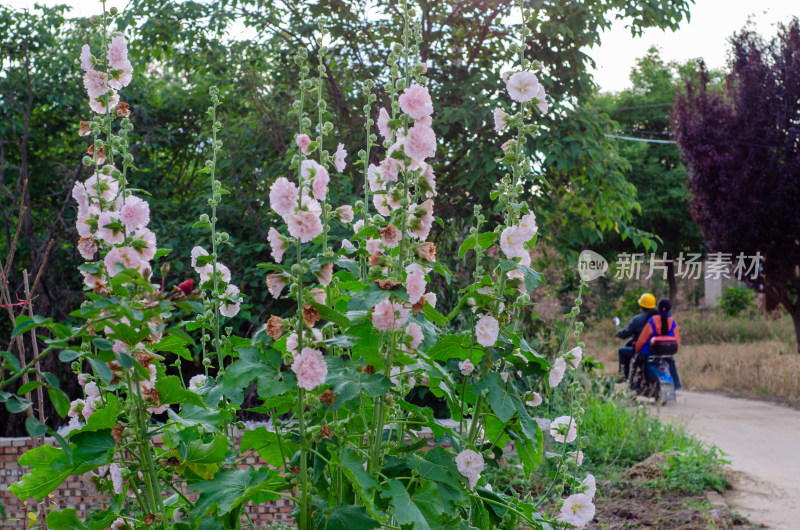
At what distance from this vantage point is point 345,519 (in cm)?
163

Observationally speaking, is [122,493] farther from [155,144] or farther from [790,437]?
[790,437]

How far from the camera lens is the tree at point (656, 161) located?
21719 millimetres

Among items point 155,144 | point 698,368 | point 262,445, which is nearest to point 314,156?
point 155,144

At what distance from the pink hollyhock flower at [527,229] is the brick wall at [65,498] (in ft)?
8.87

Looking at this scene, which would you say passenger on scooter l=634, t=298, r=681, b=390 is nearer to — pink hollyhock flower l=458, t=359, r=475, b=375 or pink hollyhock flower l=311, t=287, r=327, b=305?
pink hollyhock flower l=458, t=359, r=475, b=375

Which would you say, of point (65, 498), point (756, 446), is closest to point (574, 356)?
point (65, 498)

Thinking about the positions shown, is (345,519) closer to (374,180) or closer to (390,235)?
(390,235)

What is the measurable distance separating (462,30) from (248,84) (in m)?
2.04

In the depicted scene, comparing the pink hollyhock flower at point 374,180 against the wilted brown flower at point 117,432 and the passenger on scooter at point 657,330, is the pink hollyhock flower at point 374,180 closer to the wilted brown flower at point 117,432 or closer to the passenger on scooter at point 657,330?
the wilted brown flower at point 117,432

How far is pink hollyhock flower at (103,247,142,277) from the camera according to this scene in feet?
5.30

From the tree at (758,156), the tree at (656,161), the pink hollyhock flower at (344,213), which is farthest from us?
the tree at (656,161)

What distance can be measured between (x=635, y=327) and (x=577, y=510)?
7.87 meters

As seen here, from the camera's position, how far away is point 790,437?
7.02 m

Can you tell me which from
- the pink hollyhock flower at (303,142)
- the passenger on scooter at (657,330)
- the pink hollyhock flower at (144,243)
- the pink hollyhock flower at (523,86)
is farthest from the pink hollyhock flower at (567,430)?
the passenger on scooter at (657,330)
